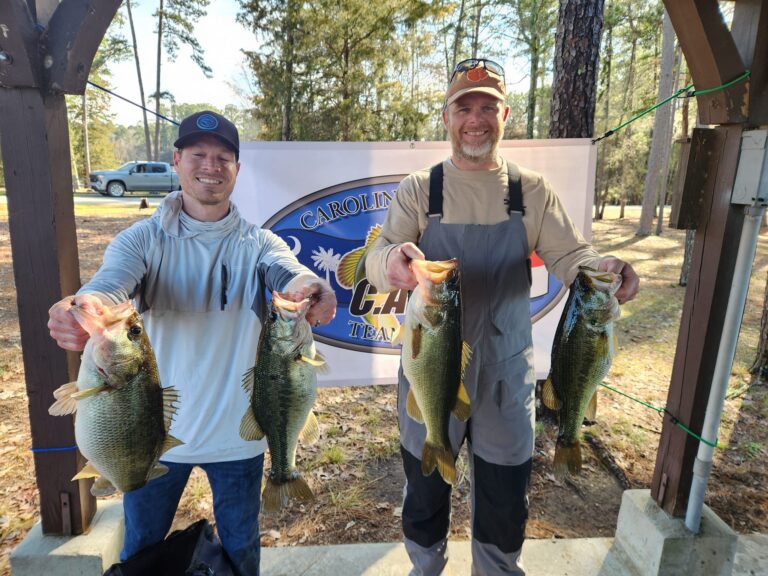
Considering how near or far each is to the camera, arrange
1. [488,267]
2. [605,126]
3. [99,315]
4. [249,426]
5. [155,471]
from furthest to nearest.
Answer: [605,126]
[488,267]
[249,426]
[155,471]
[99,315]

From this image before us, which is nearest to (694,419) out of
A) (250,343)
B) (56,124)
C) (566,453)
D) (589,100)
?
(566,453)

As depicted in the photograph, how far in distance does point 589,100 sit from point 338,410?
4.15 meters

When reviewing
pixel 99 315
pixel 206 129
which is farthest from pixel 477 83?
pixel 99 315

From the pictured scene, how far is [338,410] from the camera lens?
5320 mm

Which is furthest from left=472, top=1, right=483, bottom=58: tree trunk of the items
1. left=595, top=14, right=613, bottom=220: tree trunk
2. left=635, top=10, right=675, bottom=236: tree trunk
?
left=635, top=10, right=675, bottom=236: tree trunk

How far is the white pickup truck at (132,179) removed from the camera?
24.3 meters

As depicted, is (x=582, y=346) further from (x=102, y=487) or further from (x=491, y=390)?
(x=102, y=487)

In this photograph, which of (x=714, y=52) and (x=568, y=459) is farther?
(x=714, y=52)

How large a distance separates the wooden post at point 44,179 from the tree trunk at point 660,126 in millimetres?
18812

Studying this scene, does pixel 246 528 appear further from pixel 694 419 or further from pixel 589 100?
pixel 589 100

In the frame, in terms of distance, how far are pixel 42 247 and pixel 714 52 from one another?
372cm

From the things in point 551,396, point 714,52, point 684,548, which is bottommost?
point 684,548

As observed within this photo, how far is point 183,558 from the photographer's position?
7.57 feet

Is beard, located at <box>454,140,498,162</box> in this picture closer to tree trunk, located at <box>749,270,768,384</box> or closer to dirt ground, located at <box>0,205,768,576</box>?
dirt ground, located at <box>0,205,768,576</box>
